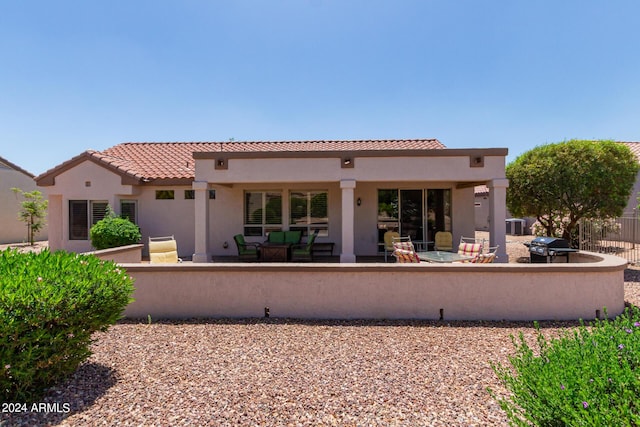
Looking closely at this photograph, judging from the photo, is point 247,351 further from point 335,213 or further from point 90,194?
point 90,194

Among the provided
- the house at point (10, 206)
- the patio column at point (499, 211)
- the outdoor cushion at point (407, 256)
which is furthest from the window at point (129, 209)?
the house at point (10, 206)

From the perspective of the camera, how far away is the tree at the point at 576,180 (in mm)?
11000

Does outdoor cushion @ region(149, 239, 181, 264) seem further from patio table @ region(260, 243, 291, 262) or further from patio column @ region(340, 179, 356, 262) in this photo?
patio column @ region(340, 179, 356, 262)

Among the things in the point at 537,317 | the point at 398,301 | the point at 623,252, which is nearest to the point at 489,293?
the point at 537,317

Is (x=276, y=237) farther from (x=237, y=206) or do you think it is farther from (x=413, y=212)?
(x=413, y=212)

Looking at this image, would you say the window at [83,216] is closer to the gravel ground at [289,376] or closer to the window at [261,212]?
the window at [261,212]

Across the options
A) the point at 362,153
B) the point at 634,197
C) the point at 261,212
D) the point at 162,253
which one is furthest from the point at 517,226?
the point at 162,253

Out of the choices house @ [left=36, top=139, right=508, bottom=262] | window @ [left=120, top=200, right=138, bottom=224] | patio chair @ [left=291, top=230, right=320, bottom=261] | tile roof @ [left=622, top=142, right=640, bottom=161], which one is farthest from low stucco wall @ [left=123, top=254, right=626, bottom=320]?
tile roof @ [left=622, top=142, right=640, bottom=161]

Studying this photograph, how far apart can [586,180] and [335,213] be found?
9056 millimetres

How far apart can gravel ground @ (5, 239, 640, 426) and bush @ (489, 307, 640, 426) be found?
3.72ft

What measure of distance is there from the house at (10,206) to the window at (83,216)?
14.1 meters

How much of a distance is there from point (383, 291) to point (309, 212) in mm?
8146

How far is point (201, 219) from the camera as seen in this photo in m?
11.5

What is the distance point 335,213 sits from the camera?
14039 mm
